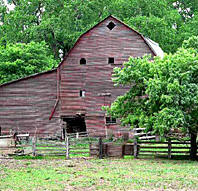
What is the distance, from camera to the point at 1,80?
41219 mm

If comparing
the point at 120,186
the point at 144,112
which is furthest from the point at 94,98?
the point at 120,186

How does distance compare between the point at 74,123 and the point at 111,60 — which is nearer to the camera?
the point at 111,60

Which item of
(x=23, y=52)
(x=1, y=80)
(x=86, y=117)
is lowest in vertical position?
(x=86, y=117)

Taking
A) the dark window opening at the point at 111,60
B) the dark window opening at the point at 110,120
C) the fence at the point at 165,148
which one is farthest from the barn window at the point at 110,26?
the fence at the point at 165,148

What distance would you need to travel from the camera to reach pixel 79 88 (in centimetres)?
3472

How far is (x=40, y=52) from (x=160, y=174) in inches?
1163

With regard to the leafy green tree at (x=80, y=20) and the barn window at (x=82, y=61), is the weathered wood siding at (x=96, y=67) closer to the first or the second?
the barn window at (x=82, y=61)

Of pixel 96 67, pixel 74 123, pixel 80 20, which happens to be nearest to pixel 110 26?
pixel 96 67

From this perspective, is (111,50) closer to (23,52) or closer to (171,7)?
(23,52)

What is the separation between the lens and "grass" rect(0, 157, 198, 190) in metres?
13.2

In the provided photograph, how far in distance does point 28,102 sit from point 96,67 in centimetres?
696

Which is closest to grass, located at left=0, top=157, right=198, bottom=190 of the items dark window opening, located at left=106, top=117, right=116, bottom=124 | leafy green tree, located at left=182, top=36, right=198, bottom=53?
leafy green tree, located at left=182, top=36, right=198, bottom=53

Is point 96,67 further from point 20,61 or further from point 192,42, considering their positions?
point 192,42

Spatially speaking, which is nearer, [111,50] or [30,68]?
[111,50]
